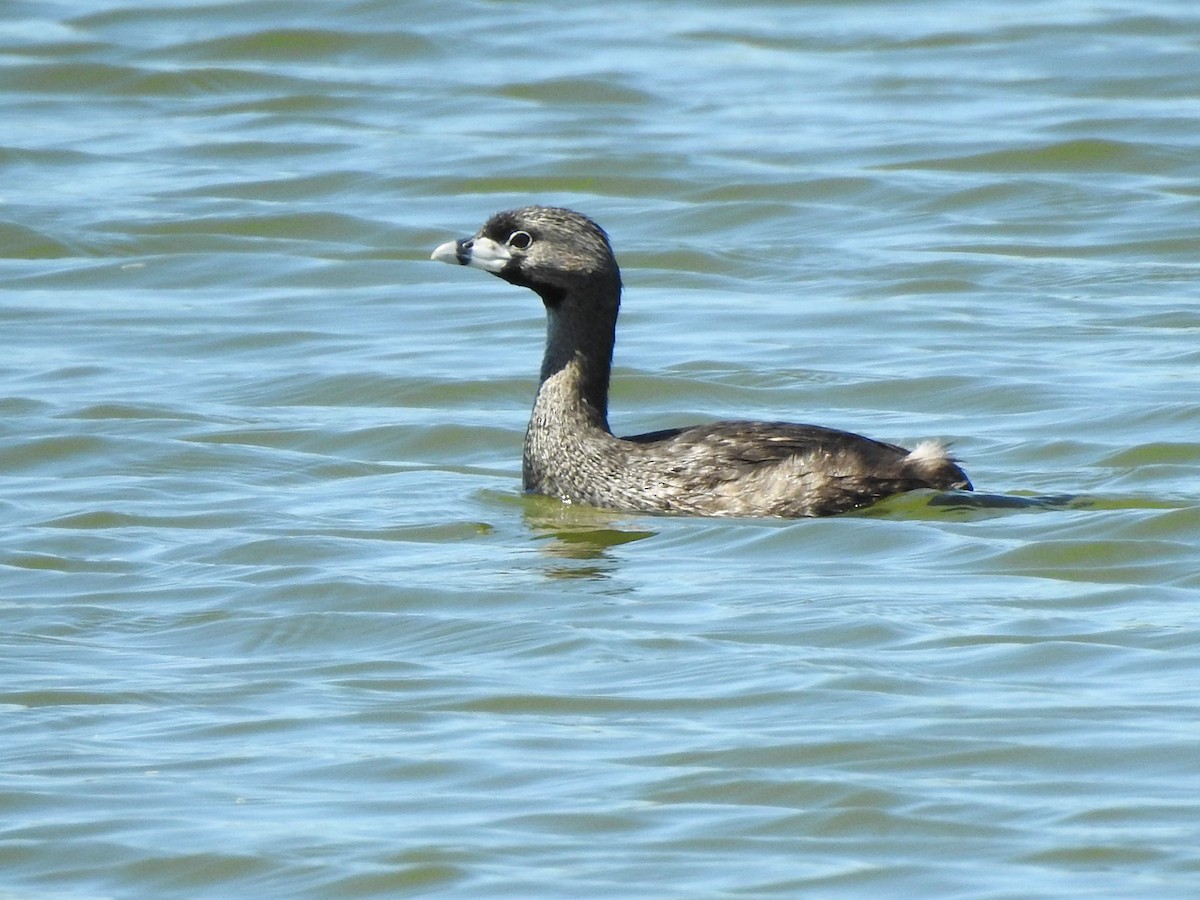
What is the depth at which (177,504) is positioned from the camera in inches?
471

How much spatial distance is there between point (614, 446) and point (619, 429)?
2.09m

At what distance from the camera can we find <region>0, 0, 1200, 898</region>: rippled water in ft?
24.9

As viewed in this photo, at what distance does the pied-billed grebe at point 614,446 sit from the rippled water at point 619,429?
0.14 m

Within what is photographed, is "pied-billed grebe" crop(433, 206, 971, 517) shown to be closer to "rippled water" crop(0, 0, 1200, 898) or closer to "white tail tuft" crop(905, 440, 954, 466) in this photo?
"white tail tuft" crop(905, 440, 954, 466)

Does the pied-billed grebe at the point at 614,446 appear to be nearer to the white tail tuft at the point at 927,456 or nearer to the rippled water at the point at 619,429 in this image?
the white tail tuft at the point at 927,456

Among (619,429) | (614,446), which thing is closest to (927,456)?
(614,446)

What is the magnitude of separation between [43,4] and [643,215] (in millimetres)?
8855

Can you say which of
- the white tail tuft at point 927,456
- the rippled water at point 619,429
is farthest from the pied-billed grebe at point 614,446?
the rippled water at point 619,429

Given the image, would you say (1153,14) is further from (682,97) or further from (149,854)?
(149,854)

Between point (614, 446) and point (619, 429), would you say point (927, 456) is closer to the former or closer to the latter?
point (614, 446)

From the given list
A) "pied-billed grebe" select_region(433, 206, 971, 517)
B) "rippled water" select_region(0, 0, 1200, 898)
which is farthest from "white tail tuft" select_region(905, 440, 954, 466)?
"rippled water" select_region(0, 0, 1200, 898)

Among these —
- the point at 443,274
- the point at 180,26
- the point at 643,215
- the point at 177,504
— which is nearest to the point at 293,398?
the point at 177,504

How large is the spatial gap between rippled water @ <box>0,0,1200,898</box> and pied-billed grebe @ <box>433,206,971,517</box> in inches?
5.6

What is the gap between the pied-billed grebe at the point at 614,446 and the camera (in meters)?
11.2
